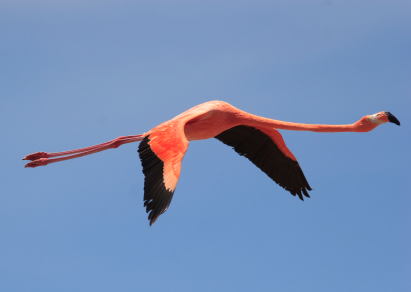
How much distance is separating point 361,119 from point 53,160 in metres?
7.36

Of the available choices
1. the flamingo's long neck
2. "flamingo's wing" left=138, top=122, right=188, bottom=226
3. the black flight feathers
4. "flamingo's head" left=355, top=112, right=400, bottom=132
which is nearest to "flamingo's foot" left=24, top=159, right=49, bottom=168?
"flamingo's wing" left=138, top=122, right=188, bottom=226

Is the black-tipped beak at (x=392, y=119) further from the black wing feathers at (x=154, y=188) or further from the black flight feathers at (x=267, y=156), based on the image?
the black wing feathers at (x=154, y=188)

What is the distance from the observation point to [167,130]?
9.90 meters

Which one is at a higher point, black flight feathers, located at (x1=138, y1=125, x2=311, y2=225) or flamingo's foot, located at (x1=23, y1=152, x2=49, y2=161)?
flamingo's foot, located at (x1=23, y1=152, x2=49, y2=161)

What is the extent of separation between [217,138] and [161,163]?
4.32m

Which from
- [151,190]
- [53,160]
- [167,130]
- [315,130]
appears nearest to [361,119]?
[315,130]

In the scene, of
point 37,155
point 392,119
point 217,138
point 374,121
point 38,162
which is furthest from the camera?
point 217,138

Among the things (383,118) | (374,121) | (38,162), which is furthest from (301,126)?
(38,162)

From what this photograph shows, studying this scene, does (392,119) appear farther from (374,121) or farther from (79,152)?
(79,152)

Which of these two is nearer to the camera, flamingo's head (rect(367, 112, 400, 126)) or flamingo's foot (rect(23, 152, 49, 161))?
flamingo's head (rect(367, 112, 400, 126))

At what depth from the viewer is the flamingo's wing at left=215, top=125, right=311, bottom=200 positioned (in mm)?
12992

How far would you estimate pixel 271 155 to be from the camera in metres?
13.2

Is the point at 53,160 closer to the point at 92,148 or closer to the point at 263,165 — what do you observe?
the point at 92,148

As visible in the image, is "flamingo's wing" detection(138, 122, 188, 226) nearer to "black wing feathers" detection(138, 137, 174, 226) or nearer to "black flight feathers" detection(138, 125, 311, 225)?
"black wing feathers" detection(138, 137, 174, 226)
